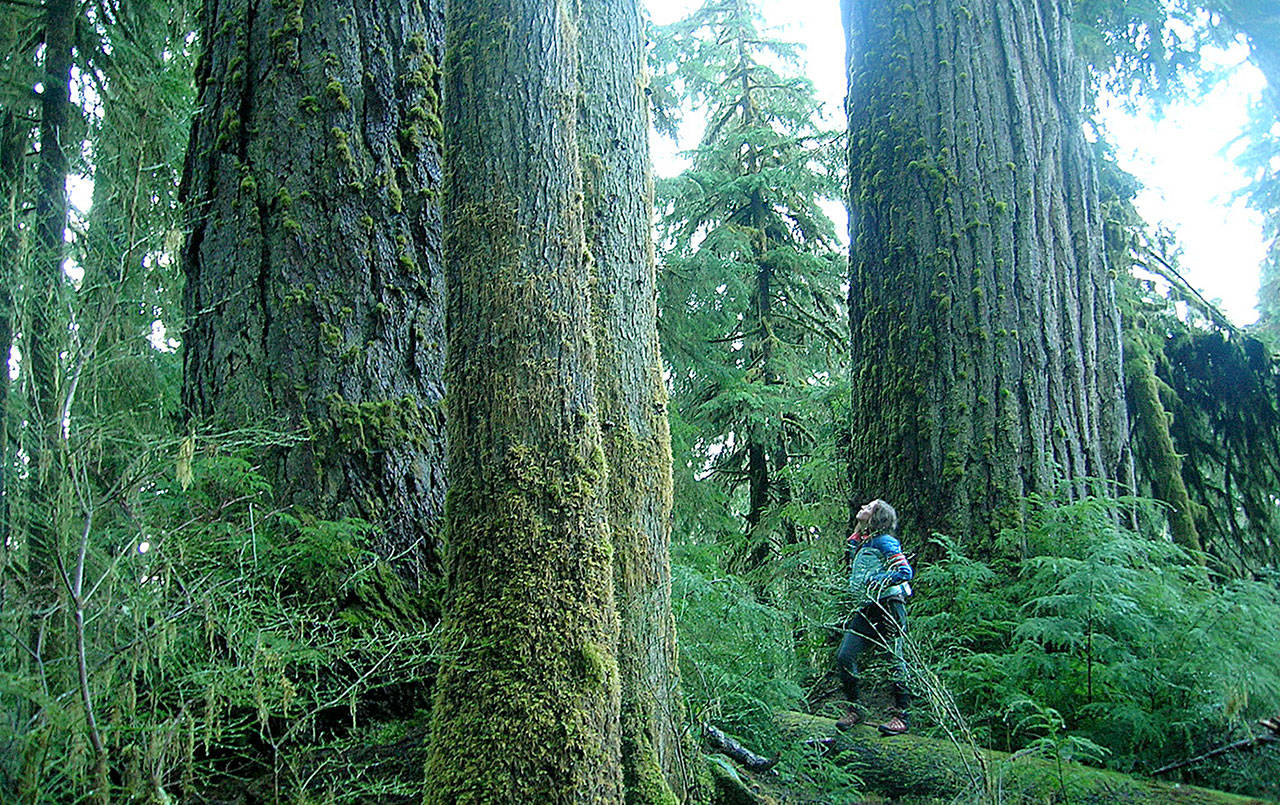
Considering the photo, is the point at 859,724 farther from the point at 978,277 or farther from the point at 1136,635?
the point at 978,277

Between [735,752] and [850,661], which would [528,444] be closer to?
[735,752]

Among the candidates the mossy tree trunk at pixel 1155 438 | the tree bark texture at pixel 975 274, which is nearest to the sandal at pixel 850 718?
the tree bark texture at pixel 975 274

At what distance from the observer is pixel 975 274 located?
5.14m

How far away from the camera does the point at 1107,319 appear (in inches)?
213

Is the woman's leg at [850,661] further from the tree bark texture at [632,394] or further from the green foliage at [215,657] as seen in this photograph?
the green foliage at [215,657]

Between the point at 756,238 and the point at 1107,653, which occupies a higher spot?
the point at 756,238

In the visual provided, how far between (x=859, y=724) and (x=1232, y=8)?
794cm

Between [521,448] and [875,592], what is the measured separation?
8.28 feet

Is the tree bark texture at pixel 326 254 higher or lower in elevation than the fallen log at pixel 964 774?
higher

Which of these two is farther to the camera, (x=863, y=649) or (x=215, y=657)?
(x=863, y=649)

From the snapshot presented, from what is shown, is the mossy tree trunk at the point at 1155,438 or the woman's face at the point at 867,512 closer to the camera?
the woman's face at the point at 867,512

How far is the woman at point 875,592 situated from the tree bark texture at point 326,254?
2.29 metres

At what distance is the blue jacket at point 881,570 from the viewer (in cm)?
444

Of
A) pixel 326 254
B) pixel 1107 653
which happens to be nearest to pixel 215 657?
pixel 326 254
